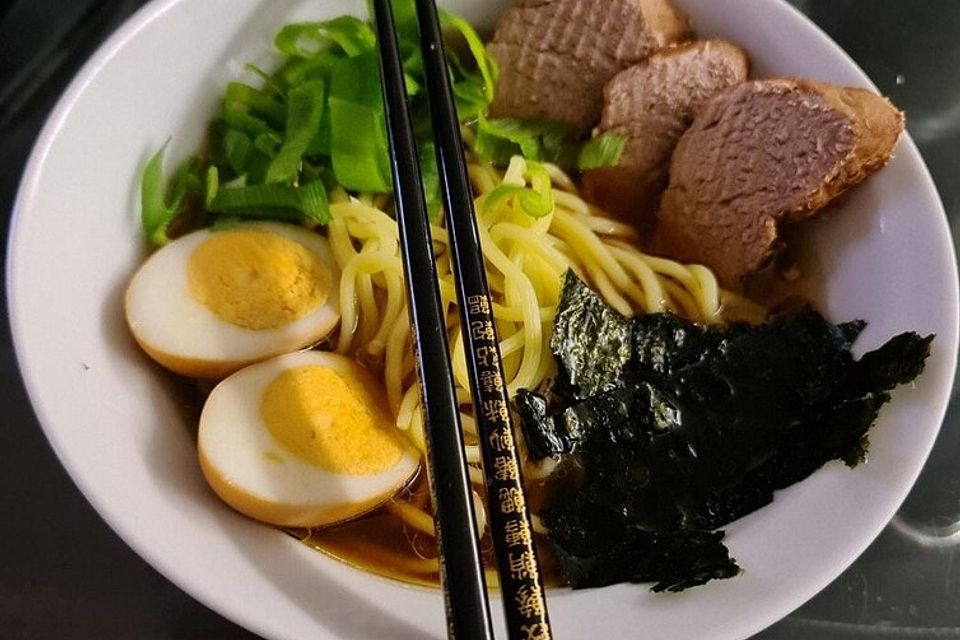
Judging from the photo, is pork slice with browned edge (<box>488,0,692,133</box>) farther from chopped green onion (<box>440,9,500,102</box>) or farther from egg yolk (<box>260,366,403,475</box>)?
egg yolk (<box>260,366,403,475</box>)

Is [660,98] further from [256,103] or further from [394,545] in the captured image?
[394,545]

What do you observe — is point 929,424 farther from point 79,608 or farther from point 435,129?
point 79,608

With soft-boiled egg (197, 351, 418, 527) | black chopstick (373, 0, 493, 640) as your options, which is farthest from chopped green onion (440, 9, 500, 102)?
soft-boiled egg (197, 351, 418, 527)

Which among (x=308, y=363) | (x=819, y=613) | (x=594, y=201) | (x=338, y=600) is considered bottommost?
(x=819, y=613)

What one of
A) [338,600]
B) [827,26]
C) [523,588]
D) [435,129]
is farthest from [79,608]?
[827,26]

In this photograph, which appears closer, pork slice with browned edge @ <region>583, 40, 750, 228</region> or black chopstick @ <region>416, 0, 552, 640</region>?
black chopstick @ <region>416, 0, 552, 640</region>
